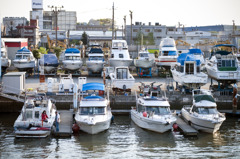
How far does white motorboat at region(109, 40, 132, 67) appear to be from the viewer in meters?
49.7

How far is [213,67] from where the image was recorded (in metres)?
38.9

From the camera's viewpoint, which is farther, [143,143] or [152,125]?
[152,125]

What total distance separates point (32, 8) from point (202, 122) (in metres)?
129

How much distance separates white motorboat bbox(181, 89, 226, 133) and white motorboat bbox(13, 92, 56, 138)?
375 inches

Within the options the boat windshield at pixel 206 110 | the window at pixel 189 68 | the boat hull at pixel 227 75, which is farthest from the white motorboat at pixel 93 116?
the boat hull at pixel 227 75

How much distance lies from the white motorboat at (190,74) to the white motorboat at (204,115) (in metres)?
5.22

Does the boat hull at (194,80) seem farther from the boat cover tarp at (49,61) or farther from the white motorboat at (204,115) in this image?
the boat cover tarp at (49,61)

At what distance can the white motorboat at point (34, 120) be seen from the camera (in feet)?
88.4

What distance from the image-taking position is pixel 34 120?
27.8 meters

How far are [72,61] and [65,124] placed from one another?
19.8 metres

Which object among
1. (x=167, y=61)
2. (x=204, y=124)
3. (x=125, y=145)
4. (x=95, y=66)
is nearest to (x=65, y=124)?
A: (x=125, y=145)

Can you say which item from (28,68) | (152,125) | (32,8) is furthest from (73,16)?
(152,125)

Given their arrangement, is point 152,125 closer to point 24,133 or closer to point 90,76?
point 24,133

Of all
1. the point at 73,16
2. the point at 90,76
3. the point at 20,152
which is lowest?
the point at 20,152
